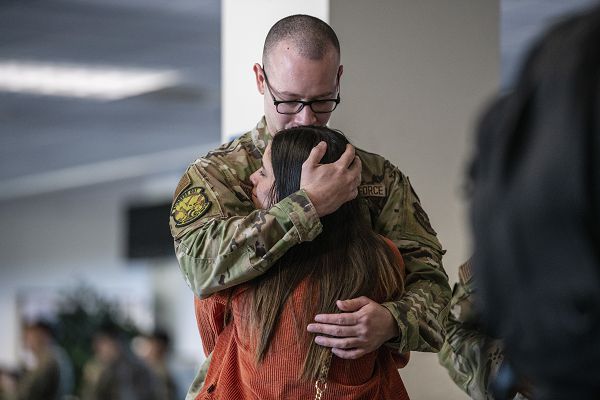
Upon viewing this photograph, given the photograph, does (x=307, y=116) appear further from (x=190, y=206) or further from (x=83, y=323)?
(x=83, y=323)

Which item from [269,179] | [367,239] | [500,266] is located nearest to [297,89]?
[269,179]

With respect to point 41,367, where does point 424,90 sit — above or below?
above

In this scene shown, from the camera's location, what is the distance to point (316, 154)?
1.80m

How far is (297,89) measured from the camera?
208 cm

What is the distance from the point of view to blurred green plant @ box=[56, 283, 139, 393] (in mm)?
11500

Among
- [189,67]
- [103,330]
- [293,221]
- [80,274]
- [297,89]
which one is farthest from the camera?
[80,274]

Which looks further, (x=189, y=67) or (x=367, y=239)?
(x=189, y=67)

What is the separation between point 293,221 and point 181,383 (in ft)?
42.6

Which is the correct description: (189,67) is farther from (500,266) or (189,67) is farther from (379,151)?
(500,266)

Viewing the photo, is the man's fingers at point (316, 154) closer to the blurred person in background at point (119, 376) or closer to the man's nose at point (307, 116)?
the man's nose at point (307, 116)

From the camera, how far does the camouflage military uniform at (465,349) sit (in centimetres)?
224

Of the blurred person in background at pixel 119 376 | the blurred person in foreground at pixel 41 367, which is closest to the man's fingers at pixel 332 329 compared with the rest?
the blurred person in foreground at pixel 41 367

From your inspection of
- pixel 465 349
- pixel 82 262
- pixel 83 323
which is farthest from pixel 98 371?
pixel 465 349

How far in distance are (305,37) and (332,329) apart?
2.20ft
